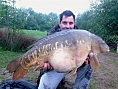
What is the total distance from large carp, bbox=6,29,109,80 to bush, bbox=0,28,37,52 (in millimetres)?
5799

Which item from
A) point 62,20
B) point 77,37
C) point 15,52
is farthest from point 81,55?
point 15,52

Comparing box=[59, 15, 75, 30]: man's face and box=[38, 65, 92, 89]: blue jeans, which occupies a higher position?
box=[59, 15, 75, 30]: man's face

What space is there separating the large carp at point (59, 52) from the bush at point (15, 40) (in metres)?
5.80

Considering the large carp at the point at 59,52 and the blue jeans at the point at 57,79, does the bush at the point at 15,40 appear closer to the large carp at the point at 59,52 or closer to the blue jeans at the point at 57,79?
the blue jeans at the point at 57,79

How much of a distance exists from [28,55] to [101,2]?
10930 millimetres

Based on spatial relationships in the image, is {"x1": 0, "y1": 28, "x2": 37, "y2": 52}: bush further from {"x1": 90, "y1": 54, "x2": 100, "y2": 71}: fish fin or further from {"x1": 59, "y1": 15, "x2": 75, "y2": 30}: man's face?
{"x1": 90, "y1": 54, "x2": 100, "y2": 71}: fish fin

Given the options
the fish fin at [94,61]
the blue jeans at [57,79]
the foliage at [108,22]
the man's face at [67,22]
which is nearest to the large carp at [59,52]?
the fish fin at [94,61]

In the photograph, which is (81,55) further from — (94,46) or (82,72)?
(82,72)

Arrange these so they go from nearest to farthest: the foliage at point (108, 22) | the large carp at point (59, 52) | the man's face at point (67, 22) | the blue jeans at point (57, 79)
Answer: the large carp at point (59, 52) < the man's face at point (67, 22) < the blue jeans at point (57, 79) < the foliage at point (108, 22)

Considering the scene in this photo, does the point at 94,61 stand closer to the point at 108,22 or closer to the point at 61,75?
the point at 61,75

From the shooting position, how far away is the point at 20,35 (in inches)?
331

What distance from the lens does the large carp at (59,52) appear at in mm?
2543

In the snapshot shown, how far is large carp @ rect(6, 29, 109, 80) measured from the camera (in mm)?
2543

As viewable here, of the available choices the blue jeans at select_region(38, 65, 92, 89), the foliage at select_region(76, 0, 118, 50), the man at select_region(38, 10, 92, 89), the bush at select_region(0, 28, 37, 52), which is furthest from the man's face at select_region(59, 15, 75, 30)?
the foliage at select_region(76, 0, 118, 50)
